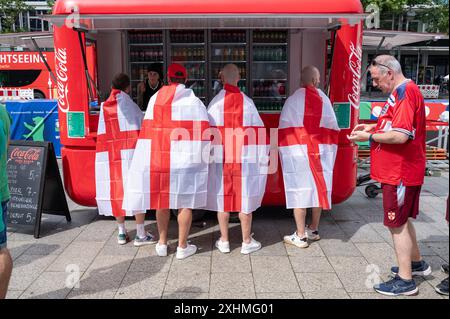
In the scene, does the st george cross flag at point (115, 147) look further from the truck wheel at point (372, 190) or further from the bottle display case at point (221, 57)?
the truck wheel at point (372, 190)

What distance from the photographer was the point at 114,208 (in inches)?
168

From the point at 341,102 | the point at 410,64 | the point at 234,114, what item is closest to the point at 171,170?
the point at 234,114

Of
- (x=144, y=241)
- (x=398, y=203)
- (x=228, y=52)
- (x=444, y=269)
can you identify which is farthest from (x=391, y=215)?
(x=228, y=52)

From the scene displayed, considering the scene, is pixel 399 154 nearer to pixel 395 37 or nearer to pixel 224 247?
pixel 224 247

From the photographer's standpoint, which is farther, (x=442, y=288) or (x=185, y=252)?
(x=185, y=252)

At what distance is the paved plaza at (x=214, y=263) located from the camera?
3338 mm

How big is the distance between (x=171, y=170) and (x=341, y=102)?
2.01 meters

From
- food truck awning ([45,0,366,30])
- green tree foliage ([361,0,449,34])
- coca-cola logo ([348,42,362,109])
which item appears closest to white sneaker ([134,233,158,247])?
food truck awning ([45,0,366,30])

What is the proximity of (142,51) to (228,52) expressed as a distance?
1.39 m

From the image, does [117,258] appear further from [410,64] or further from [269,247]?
[410,64]

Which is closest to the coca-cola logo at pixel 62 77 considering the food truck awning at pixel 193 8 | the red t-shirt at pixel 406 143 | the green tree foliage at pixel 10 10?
the food truck awning at pixel 193 8

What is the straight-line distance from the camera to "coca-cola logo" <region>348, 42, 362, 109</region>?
4.48 m

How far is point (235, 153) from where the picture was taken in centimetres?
395

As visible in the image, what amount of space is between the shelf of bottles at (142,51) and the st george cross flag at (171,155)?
2.84m
